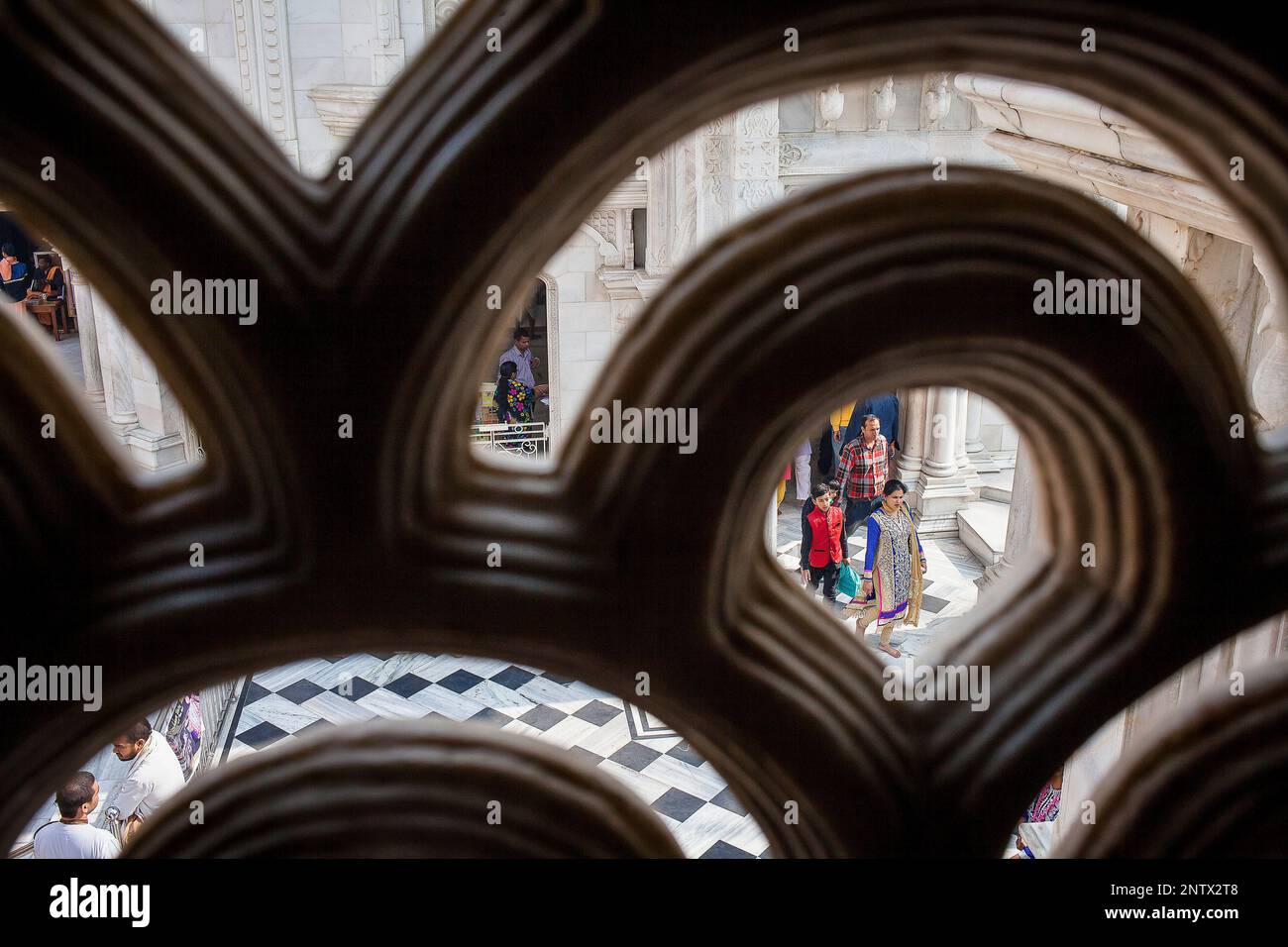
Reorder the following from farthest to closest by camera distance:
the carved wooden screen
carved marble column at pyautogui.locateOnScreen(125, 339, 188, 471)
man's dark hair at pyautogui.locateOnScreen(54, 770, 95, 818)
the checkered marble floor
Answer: carved marble column at pyautogui.locateOnScreen(125, 339, 188, 471) < the checkered marble floor < man's dark hair at pyautogui.locateOnScreen(54, 770, 95, 818) < the carved wooden screen

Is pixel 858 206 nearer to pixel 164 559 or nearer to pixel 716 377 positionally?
pixel 716 377

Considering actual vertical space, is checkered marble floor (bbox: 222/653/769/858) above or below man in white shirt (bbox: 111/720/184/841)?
below

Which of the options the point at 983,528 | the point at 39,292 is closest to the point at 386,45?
the point at 983,528

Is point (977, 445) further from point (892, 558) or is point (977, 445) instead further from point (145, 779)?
point (145, 779)

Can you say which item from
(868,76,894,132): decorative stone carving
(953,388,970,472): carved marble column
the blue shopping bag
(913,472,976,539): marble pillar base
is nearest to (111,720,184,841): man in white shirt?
the blue shopping bag

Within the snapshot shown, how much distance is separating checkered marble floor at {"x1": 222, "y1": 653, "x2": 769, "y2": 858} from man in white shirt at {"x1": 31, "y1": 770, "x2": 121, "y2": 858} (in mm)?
1592

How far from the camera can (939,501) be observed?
565 centimetres

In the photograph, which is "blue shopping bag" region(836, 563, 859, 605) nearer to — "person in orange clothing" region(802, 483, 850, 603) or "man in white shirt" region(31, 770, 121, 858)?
"person in orange clothing" region(802, 483, 850, 603)

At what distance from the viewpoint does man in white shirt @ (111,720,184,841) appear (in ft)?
7.04

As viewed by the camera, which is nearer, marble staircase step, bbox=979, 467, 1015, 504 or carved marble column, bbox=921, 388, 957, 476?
carved marble column, bbox=921, 388, 957, 476

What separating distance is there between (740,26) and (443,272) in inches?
3.8

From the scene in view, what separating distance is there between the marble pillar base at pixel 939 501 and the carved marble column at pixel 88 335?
13.2 feet

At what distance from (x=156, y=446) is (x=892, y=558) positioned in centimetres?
338

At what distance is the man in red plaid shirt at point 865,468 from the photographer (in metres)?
4.39
